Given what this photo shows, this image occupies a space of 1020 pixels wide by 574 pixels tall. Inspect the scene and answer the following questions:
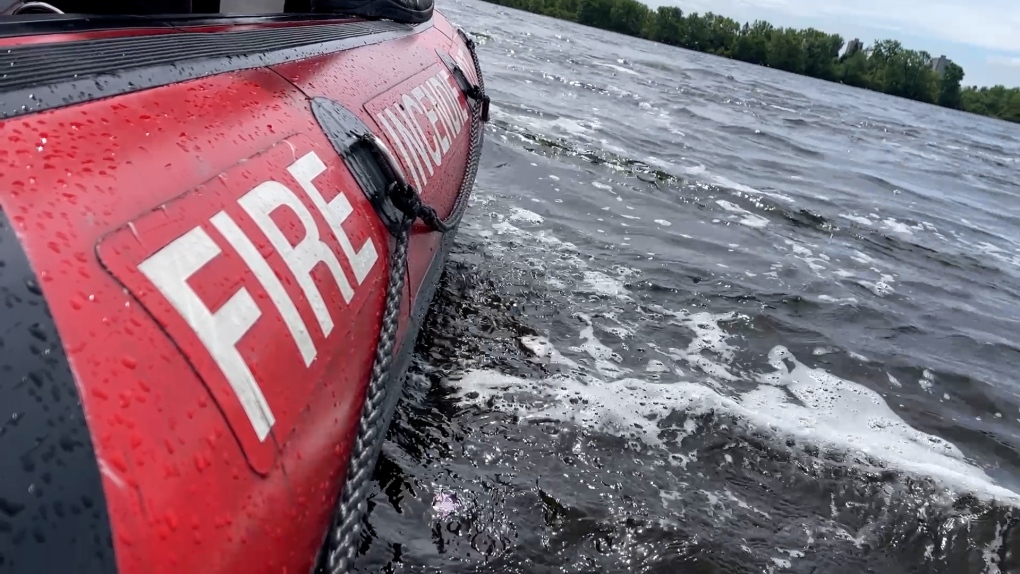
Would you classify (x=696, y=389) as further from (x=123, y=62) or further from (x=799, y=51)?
(x=799, y=51)

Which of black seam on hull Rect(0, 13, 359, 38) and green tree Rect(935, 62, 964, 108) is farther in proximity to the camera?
green tree Rect(935, 62, 964, 108)

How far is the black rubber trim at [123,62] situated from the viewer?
3.57 ft

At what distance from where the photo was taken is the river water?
219cm

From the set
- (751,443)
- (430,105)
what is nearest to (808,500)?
(751,443)

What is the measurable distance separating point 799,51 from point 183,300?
58765 mm

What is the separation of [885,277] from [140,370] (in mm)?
5593

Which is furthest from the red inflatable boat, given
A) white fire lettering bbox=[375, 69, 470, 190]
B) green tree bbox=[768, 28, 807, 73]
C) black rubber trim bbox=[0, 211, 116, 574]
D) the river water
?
green tree bbox=[768, 28, 807, 73]

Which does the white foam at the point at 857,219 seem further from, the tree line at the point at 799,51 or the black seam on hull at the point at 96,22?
the tree line at the point at 799,51

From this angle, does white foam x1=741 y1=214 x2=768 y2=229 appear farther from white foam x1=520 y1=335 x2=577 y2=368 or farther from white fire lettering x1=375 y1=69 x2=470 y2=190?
white foam x1=520 y1=335 x2=577 y2=368

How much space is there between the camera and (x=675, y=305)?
13.1ft

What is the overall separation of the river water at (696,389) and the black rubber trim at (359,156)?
86cm

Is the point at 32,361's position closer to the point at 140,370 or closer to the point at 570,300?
the point at 140,370

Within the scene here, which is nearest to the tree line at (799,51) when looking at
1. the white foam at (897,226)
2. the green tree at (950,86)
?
the green tree at (950,86)

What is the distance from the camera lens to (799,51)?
171 ft
